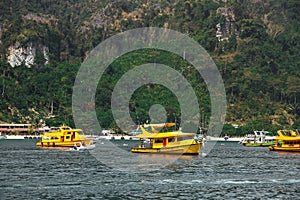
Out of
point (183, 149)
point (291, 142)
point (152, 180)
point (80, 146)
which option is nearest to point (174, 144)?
point (183, 149)

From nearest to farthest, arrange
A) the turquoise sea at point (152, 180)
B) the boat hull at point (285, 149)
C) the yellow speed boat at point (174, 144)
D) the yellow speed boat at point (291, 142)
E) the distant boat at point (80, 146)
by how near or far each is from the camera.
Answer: the turquoise sea at point (152, 180) < the yellow speed boat at point (174, 144) < the yellow speed boat at point (291, 142) < the boat hull at point (285, 149) < the distant boat at point (80, 146)

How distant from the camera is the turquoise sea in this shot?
8875 centimetres

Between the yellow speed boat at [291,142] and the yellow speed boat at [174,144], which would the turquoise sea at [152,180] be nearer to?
the yellow speed boat at [174,144]

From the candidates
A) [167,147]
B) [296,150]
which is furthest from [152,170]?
[296,150]

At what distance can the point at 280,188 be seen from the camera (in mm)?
95500

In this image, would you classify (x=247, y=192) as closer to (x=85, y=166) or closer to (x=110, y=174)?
(x=110, y=174)

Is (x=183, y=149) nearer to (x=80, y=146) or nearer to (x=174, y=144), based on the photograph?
(x=174, y=144)

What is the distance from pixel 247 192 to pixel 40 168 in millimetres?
45454

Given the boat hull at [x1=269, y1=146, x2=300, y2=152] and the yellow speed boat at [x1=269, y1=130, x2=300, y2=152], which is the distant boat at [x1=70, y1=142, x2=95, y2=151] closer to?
the boat hull at [x1=269, y1=146, x2=300, y2=152]

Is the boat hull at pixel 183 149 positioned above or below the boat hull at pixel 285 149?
below

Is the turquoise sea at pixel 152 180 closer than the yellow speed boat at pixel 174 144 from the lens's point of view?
Yes

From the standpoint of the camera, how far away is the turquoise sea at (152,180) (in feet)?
291

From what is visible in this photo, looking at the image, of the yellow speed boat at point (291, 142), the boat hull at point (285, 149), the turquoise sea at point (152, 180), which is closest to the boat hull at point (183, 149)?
the turquoise sea at point (152, 180)

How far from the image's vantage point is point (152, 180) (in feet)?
337
